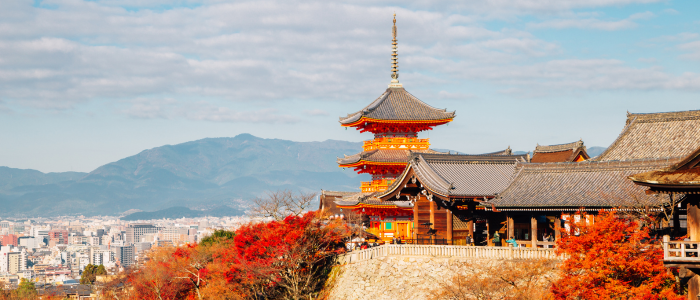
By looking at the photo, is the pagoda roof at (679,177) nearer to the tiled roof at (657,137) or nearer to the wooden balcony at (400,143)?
the tiled roof at (657,137)

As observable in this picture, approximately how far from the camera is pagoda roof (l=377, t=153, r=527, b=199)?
3506 cm

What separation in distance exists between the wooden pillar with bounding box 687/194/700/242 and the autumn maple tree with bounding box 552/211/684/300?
3636 mm

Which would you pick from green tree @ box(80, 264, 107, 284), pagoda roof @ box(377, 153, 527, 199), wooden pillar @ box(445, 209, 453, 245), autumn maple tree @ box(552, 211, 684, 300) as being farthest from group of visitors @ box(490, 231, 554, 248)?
green tree @ box(80, 264, 107, 284)

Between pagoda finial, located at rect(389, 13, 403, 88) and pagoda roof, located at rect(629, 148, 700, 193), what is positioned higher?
pagoda finial, located at rect(389, 13, 403, 88)

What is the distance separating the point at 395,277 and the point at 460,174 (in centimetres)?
826

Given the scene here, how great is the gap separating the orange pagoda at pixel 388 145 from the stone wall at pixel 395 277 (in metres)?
10.2

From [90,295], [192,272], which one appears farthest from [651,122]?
[90,295]

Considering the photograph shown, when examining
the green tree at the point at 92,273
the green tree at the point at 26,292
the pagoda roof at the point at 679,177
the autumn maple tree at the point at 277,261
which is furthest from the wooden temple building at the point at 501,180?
the green tree at the point at 92,273

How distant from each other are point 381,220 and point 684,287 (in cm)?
2349

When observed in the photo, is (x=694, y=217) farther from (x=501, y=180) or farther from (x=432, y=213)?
(x=432, y=213)

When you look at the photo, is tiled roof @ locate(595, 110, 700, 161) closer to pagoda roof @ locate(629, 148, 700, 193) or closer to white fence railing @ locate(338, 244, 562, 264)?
white fence railing @ locate(338, 244, 562, 264)

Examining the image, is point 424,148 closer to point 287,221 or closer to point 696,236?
point 287,221

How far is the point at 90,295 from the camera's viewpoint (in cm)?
9169

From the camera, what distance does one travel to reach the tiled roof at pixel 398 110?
45781 mm
